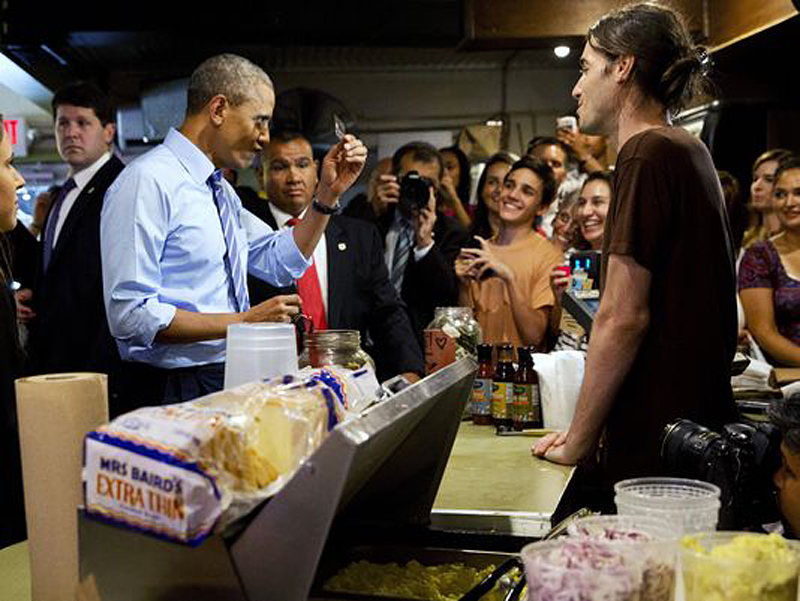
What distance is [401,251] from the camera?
3979 millimetres

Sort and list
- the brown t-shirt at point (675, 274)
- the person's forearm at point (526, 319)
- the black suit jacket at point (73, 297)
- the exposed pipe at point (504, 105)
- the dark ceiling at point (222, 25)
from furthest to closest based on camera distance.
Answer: the exposed pipe at point (504, 105) < the dark ceiling at point (222, 25) < the person's forearm at point (526, 319) < the black suit jacket at point (73, 297) < the brown t-shirt at point (675, 274)

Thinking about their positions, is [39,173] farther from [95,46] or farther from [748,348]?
[748,348]

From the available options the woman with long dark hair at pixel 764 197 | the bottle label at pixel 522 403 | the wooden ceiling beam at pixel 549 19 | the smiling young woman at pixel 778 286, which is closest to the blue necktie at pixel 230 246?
the bottle label at pixel 522 403

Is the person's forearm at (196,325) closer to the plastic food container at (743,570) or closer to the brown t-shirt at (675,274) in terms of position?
the brown t-shirt at (675,274)

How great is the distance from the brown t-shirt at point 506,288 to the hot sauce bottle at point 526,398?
111 centimetres

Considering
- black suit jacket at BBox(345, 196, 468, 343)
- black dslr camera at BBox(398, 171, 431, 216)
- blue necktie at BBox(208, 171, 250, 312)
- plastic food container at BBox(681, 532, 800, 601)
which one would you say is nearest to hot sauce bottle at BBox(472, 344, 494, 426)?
blue necktie at BBox(208, 171, 250, 312)

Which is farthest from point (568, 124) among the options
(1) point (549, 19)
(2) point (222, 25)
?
(2) point (222, 25)

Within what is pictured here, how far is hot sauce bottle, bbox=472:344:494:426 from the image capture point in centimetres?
249

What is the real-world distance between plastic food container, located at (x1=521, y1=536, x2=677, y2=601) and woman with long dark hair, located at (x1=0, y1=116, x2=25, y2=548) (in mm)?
1037

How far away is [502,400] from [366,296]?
3.80ft

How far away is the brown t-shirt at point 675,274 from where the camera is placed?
6.33ft

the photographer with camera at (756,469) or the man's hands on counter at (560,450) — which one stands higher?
the photographer with camera at (756,469)

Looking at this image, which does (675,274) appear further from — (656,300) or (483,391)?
(483,391)

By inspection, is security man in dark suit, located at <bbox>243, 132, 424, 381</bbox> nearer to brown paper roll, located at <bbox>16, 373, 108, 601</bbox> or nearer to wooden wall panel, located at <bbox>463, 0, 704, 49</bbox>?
wooden wall panel, located at <bbox>463, 0, 704, 49</bbox>
